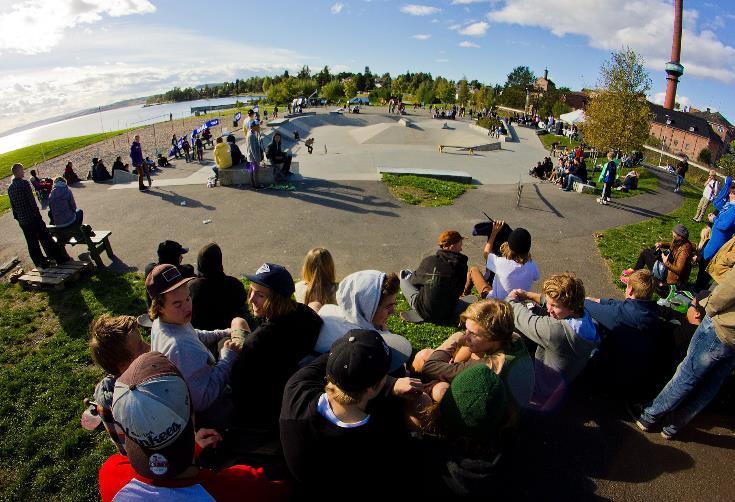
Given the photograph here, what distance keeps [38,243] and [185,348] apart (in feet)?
22.3

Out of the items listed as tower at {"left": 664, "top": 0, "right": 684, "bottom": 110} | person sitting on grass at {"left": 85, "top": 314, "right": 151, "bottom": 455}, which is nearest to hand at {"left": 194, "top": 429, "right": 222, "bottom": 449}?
person sitting on grass at {"left": 85, "top": 314, "right": 151, "bottom": 455}

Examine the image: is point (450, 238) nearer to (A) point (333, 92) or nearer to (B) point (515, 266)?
(B) point (515, 266)

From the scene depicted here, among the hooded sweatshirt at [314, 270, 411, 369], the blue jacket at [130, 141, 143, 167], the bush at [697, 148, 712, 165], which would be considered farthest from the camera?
the bush at [697, 148, 712, 165]

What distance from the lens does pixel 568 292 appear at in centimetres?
381

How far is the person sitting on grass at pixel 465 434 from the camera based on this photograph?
228cm

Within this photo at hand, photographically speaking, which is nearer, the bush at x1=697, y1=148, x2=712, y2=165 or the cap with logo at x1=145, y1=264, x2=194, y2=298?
the cap with logo at x1=145, y1=264, x2=194, y2=298

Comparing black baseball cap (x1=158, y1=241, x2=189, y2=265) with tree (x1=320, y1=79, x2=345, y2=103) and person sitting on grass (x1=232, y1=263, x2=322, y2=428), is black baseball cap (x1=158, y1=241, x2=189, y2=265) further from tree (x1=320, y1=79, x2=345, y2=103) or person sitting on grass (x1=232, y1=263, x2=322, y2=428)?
tree (x1=320, y1=79, x2=345, y2=103)

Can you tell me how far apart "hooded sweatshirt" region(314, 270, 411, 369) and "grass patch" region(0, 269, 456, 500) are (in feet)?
7.19

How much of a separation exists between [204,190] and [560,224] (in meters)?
11.2

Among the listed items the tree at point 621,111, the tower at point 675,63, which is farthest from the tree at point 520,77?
the tree at point 621,111

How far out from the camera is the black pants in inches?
302

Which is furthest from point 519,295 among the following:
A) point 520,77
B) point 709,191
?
point 520,77

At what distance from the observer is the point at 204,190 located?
43.2ft

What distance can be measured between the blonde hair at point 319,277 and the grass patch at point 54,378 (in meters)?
1.64
